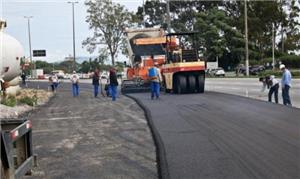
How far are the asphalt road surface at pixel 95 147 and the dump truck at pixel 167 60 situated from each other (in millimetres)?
7931

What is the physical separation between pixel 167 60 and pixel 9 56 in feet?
59.3

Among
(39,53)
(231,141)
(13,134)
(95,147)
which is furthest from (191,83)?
(39,53)

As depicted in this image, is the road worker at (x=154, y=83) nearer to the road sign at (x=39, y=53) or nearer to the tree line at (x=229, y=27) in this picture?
the tree line at (x=229, y=27)

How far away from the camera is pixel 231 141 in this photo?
977cm

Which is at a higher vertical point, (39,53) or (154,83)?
(39,53)

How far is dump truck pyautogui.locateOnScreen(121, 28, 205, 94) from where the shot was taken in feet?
78.5

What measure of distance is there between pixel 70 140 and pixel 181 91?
1293cm

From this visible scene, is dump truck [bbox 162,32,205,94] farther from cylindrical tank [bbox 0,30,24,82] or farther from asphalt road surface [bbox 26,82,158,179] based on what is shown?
cylindrical tank [bbox 0,30,24,82]

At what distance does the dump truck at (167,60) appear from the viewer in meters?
23.9

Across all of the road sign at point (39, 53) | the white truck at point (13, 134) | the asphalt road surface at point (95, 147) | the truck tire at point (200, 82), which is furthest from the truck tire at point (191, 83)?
the road sign at point (39, 53)

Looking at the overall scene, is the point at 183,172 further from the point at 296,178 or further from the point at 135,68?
the point at 135,68

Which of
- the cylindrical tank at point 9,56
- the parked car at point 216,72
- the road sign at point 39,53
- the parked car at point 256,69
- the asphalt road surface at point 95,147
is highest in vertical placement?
the road sign at point 39,53

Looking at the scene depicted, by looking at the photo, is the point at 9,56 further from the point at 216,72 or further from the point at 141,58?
the point at 216,72

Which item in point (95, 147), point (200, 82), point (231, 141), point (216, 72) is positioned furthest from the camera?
point (216, 72)
